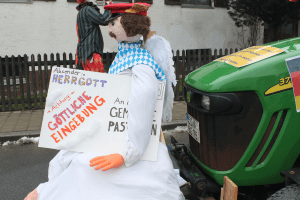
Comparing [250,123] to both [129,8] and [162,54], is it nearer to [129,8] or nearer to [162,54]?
[162,54]

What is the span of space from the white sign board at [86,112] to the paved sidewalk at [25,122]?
3.30m

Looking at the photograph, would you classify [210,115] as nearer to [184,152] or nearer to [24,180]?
[184,152]

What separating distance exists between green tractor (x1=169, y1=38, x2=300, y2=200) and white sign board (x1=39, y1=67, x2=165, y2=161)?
0.43m

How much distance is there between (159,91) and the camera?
6.43 ft

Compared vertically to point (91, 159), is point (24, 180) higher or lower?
lower

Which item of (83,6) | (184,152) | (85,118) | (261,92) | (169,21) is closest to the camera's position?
(261,92)

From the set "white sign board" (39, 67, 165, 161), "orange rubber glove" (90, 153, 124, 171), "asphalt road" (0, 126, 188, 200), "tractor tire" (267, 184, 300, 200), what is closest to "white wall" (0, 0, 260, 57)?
"asphalt road" (0, 126, 188, 200)

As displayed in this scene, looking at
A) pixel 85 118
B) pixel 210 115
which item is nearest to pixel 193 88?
pixel 210 115

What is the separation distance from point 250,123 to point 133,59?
868mm

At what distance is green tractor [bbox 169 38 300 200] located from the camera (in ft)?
5.84

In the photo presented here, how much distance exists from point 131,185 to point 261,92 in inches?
38.7

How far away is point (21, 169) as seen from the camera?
3.71m

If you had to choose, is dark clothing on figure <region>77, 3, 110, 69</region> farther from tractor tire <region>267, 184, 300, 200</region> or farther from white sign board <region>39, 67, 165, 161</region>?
tractor tire <region>267, 184, 300, 200</region>

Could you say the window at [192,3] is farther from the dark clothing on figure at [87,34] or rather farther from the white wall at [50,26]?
the dark clothing on figure at [87,34]
